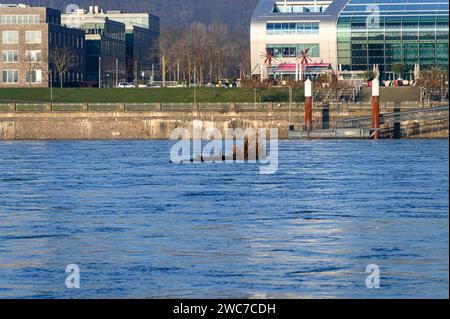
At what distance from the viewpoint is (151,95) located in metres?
144

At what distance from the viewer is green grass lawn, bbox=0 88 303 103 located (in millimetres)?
141250

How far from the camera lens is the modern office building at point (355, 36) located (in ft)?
515

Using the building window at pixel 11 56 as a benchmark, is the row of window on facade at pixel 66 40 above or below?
above

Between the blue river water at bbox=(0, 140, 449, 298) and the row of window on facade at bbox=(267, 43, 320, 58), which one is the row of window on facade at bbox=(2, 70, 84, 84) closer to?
the row of window on facade at bbox=(267, 43, 320, 58)

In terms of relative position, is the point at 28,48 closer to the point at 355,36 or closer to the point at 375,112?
the point at 355,36

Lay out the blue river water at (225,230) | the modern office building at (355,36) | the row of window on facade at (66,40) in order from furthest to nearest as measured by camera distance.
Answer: the row of window on facade at (66,40) < the modern office building at (355,36) < the blue river water at (225,230)

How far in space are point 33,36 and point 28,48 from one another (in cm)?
162

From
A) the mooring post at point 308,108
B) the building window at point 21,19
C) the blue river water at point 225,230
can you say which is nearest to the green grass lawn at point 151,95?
the building window at point 21,19

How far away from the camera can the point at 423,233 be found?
43000 millimetres

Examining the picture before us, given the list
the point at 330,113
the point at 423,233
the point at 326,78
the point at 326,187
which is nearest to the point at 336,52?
the point at 326,78

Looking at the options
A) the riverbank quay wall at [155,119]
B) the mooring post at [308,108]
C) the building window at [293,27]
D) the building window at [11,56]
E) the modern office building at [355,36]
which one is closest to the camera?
the mooring post at [308,108]

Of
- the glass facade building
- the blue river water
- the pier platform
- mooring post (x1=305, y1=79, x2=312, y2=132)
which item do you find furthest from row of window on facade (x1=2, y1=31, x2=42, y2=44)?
the blue river water

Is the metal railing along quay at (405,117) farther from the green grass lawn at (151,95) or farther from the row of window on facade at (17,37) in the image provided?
the row of window on facade at (17,37)
